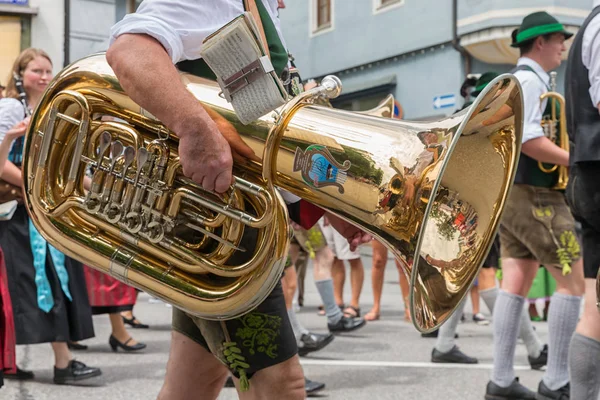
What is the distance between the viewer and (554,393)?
367cm

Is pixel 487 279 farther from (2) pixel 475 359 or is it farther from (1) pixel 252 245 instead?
(1) pixel 252 245

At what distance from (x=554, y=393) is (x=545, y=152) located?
108 centimetres

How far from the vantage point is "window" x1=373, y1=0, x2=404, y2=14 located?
58.0 feet

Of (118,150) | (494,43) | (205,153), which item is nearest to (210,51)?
(205,153)

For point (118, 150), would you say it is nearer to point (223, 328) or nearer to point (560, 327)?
point (223, 328)

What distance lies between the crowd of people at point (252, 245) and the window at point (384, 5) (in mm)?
11828

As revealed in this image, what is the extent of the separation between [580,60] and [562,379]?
1.51m

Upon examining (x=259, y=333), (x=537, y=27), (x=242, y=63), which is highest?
(x=537, y=27)

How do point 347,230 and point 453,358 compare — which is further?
point 453,358

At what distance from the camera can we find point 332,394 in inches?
165

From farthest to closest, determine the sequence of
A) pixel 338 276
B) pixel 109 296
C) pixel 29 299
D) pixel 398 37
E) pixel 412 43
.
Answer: pixel 398 37, pixel 412 43, pixel 338 276, pixel 109 296, pixel 29 299

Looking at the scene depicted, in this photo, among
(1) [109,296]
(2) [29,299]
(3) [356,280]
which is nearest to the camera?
(2) [29,299]

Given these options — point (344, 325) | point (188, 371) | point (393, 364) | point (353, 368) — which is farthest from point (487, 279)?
point (188, 371)

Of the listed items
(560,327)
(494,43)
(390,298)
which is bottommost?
(390,298)
